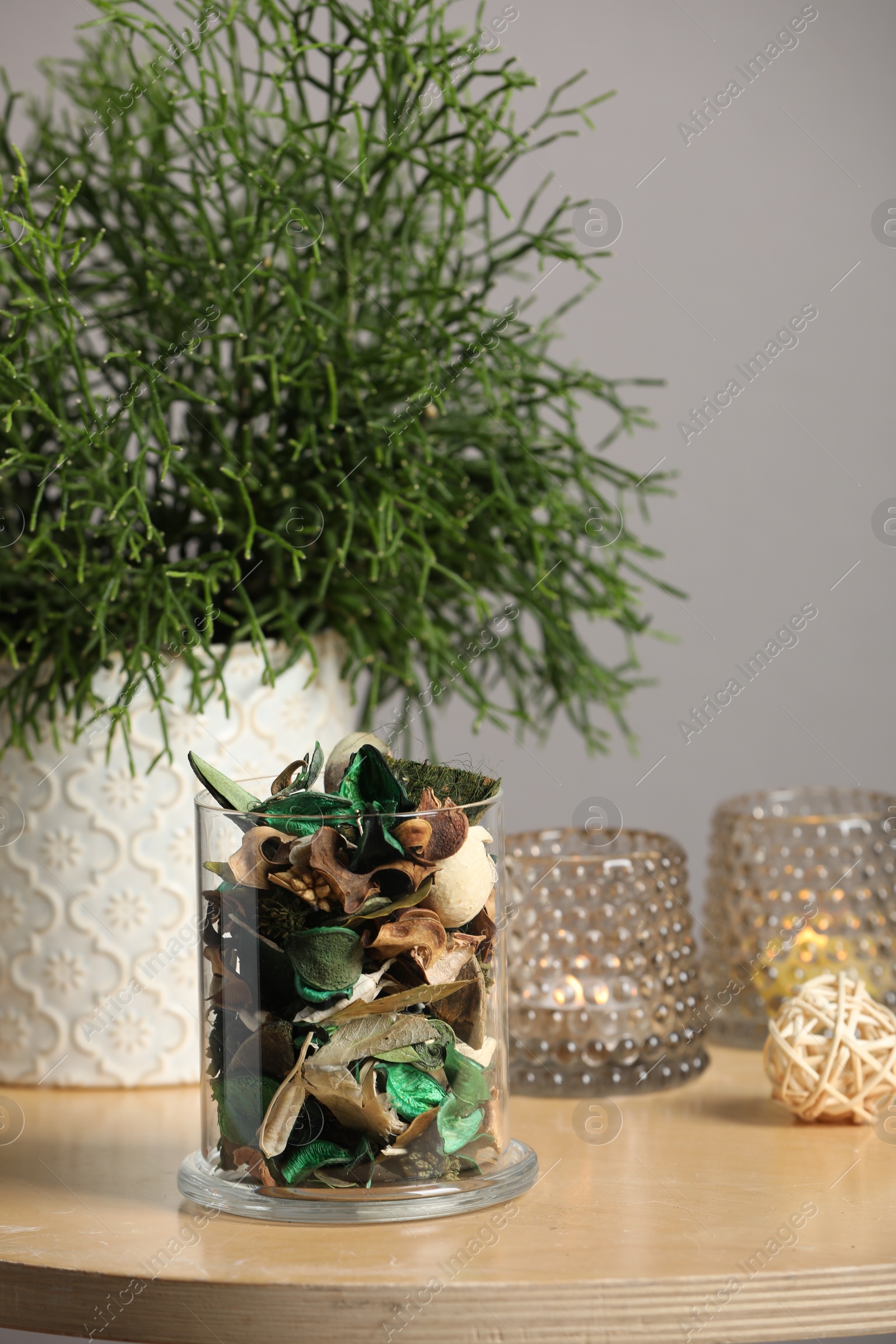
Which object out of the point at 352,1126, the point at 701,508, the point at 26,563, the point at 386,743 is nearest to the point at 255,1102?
the point at 352,1126

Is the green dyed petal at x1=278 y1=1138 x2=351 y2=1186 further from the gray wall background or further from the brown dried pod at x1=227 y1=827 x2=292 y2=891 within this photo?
the gray wall background

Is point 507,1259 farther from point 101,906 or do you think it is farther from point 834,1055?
point 101,906

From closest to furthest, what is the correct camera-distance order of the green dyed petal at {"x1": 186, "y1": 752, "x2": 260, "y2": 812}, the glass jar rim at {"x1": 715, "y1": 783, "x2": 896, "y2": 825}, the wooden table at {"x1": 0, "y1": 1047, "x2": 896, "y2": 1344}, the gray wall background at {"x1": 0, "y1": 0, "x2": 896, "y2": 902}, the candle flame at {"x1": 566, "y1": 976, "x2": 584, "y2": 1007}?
the wooden table at {"x1": 0, "y1": 1047, "x2": 896, "y2": 1344} < the green dyed petal at {"x1": 186, "y1": 752, "x2": 260, "y2": 812} < the candle flame at {"x1": 566, "y1": 976, "x2": 584, "y2": 1007} < the glass jar rim at {"x1": 715, "y1": 783, "x2": 896, "y2": 825} < the gray wall background at {"x1": 0, "y1": 0, "x2": 896, "y2": 902}

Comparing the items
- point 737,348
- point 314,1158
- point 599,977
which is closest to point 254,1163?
point 314,1158

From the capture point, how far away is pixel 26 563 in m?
0.65

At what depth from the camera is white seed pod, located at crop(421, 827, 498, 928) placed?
47 cm

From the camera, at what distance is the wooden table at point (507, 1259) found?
403mm

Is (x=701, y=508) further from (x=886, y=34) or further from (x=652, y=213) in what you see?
(x=886, y=34)

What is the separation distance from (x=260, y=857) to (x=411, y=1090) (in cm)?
10

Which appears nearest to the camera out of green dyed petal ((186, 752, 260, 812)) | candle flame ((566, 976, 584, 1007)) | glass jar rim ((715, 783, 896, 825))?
green dyed petal ((186, 752, 260, 812))

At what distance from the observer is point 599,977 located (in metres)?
0.66

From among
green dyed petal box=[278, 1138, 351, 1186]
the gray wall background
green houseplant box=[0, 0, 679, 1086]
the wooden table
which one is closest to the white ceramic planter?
green houseplant box=[0, 0, 679, 1086]

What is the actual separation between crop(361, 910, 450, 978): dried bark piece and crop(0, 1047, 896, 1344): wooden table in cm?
9

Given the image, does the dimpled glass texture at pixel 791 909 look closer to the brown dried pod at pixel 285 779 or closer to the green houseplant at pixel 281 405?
the green houseplant at pixel 281 405
